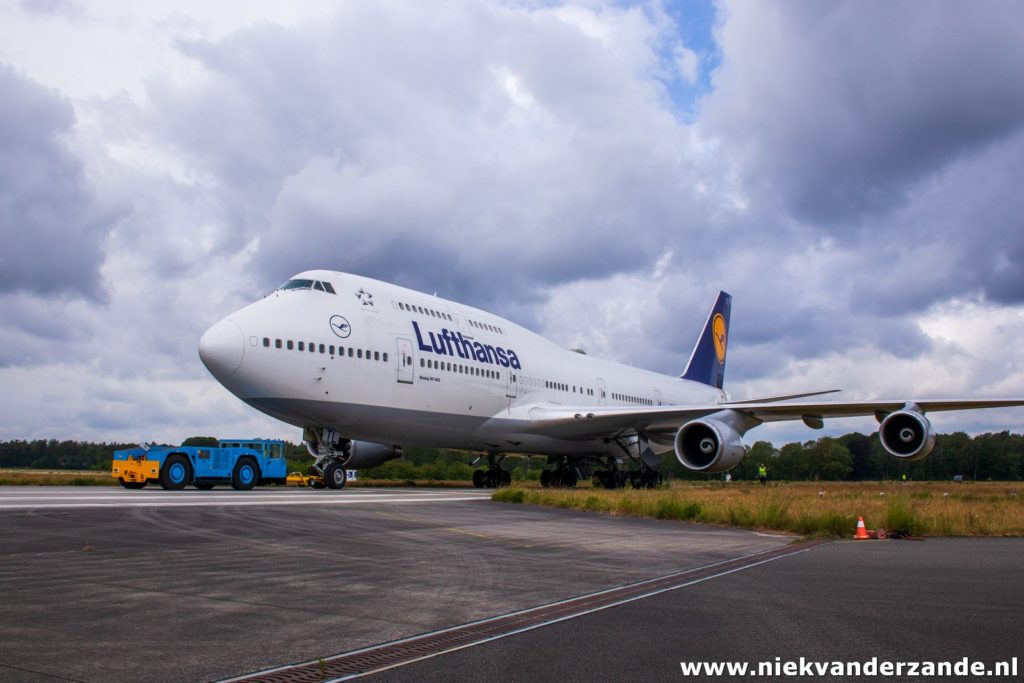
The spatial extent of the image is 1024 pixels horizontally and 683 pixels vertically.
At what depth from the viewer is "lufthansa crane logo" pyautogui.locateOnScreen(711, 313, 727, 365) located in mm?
45656

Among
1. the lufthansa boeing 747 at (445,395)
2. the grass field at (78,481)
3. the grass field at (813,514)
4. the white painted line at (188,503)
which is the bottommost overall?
the grass field at (813,514)

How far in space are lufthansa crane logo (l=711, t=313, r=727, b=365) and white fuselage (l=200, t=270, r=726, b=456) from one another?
54.7 feet

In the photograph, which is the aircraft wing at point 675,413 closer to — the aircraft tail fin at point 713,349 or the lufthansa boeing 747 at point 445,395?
the lufthansa boeing 747 at point 445,395

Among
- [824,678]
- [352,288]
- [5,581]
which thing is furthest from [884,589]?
[352,288]

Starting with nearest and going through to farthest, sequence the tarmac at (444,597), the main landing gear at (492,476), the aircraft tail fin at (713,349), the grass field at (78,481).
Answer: the tarmac at (444,597), the grass field at (78,481), the main landing gear at (492,476), the aircraft tail fin at (713,349)

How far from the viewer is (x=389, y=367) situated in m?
22.5

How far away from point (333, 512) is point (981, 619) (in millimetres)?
9962

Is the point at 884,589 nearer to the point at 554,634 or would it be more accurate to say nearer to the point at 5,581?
the point at 554,634

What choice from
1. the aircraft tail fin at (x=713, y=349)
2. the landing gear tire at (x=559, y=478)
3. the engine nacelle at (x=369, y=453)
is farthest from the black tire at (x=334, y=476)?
the aircraft tail fin at (x=713, y=349)

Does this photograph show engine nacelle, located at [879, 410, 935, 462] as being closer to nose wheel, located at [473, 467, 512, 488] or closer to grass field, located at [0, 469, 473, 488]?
nose wheel, located at [473, 467, 512, 488]

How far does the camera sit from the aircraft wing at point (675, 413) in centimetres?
2531

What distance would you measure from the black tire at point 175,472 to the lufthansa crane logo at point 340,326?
5.38 meters

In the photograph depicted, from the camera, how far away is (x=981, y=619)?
19.4 ft

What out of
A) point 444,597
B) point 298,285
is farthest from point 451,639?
point 298,285
